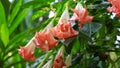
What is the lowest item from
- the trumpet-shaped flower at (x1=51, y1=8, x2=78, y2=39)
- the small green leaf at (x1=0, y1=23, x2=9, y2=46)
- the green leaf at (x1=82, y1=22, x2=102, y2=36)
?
the small green leaf at (x1=0, y1=23, x2=9, y2=46)

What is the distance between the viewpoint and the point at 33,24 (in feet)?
6.58

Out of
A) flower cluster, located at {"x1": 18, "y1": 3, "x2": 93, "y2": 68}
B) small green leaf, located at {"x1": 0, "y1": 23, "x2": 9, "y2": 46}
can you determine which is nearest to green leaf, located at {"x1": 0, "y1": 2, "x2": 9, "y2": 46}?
small green leaf, located at {"x1": 0, "y1": 23, "x2": 9, "y2": 46}

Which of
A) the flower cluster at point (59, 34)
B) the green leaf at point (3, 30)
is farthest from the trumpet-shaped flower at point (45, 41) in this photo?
the green leaf at point (3, 30)

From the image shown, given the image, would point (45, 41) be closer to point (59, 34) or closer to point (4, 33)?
point (59, 34)

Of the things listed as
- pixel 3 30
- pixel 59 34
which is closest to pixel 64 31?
pixel 59 34

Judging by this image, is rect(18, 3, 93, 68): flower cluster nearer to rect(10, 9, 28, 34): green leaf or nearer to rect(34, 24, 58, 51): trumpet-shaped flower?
rect(34, 24, 58, 51): trumpet-shaped flower

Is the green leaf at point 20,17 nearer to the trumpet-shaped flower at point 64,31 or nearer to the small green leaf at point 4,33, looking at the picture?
the small green leaf at point 4,33

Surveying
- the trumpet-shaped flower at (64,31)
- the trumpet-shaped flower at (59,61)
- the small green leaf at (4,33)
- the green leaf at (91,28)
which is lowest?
the small green leaf at (4,33)

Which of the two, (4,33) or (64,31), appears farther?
(4,33)

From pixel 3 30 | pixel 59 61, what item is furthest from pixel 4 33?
pixel 59 61

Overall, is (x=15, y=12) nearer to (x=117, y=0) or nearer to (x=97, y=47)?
(x=97, y=47)

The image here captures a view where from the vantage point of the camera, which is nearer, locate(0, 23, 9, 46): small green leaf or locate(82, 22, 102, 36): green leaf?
locate(82, 22, 102, 36): green leaf

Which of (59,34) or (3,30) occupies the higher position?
(59,34)

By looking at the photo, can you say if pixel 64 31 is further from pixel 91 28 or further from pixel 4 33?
pixel 4 33
